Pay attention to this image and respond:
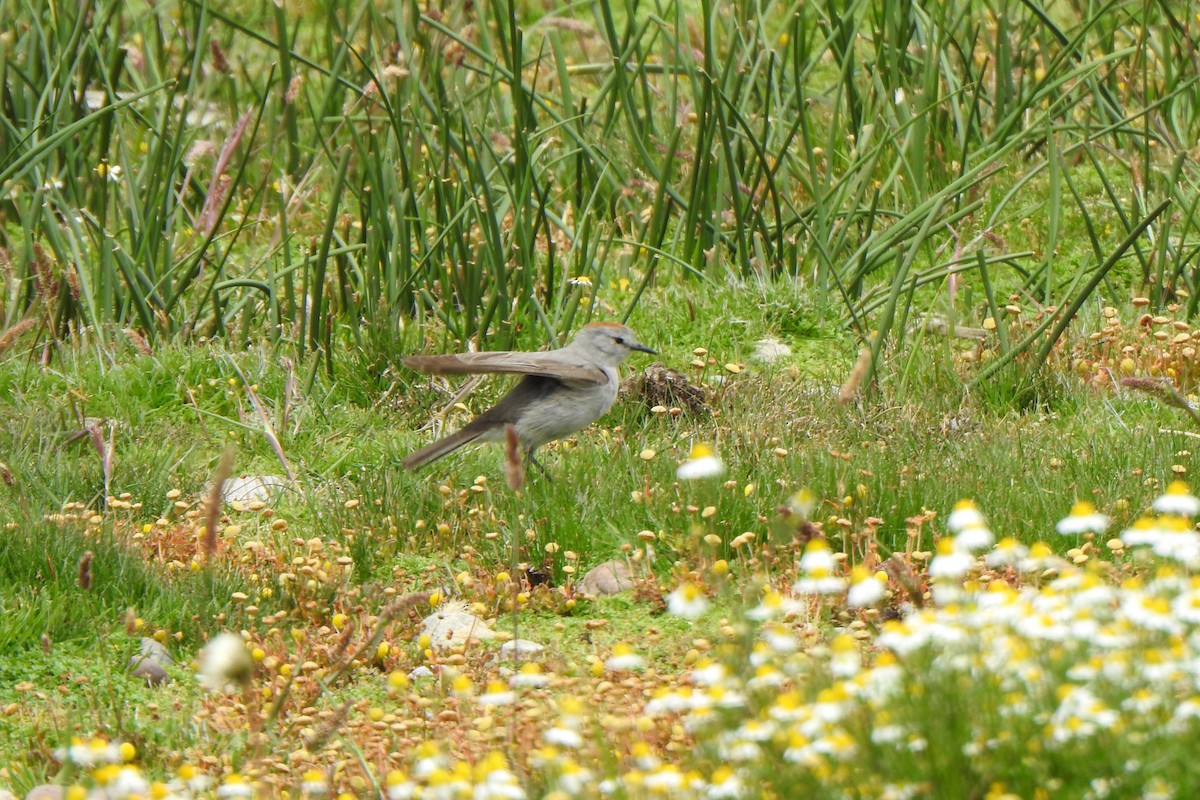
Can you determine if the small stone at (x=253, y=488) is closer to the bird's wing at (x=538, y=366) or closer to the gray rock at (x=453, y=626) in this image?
the bird's wing at (x=538, y=366)

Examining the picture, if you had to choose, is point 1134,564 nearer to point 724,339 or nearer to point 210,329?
point 724,339

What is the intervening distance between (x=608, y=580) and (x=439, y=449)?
920mm

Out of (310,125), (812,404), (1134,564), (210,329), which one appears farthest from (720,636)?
(310,125)

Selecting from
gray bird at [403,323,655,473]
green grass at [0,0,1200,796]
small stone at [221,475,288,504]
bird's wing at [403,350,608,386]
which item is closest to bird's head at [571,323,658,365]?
gray bird at [403,323,655,473]

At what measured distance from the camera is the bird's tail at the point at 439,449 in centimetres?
542

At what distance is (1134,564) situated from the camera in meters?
4.37

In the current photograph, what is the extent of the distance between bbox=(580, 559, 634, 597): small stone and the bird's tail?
815 millimetres

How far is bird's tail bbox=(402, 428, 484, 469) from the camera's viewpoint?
542 cm

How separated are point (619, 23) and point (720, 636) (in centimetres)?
756

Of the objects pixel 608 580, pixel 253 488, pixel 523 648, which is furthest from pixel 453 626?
pixel 253 488

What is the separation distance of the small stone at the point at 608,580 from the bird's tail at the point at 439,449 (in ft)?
2.67

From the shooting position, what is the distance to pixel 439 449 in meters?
5.48

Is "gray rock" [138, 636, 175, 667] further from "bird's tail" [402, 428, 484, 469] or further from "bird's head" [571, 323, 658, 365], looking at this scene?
"bird's head" [571, 323, 658, 365]

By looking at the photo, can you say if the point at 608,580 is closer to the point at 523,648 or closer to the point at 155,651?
the point at 523,648
